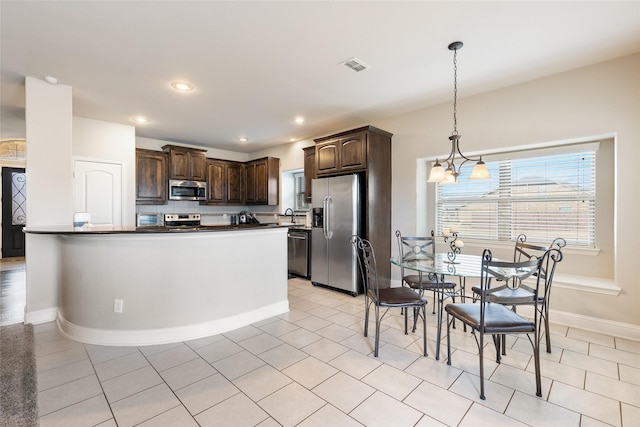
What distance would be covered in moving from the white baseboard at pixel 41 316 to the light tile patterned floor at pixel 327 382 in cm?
33

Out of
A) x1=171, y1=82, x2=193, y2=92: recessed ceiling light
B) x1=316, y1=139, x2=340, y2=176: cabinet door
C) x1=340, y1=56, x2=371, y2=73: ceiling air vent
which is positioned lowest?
x1=316, y1=139, x2=340, y2=176: cabinet door

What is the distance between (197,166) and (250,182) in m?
1.21

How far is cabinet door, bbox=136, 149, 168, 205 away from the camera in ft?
18.0

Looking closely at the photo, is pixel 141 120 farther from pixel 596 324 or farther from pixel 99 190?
pixel 596 324

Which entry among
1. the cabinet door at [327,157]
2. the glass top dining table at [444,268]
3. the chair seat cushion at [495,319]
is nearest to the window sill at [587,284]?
the glass top dining table at [444,268]

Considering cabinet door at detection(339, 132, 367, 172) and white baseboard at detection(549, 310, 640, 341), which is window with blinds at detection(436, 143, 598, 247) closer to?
white baseboard at detection(549, 310, 640, 341)

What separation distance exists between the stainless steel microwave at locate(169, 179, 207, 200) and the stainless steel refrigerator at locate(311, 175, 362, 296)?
2740 millimetres

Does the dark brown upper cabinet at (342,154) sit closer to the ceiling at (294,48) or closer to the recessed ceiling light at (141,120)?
the ceiling at (294,48)

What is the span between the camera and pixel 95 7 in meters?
2.13

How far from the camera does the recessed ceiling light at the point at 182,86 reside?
3424 millimetres

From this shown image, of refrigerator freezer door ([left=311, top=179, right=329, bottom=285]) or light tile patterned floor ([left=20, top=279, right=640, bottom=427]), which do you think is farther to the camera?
refrigerator freezer door ([left=311, top=179, right=329, bottom=285])

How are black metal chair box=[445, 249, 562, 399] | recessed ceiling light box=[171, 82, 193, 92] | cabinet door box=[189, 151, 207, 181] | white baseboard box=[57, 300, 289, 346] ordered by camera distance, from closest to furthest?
black metal chair box=[445, 249, 562, 399]
white baseboard box=[57, 300, 289, 346]
recessed ceiling light box=[171, 82, 193, 92]
cabinet door box=[189, 151, 207, 181]

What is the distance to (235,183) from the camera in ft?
22.6

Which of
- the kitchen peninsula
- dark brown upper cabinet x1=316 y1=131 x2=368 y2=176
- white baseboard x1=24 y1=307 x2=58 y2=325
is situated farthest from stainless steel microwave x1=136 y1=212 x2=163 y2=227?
dark brown upper cabinet x1=316 y1=131 x2=368 y2=176
